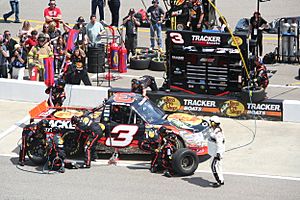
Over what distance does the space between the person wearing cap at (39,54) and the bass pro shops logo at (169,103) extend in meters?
3.95

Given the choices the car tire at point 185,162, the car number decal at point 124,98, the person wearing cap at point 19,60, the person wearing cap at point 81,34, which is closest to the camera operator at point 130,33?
the person wearing cap at point 81,34

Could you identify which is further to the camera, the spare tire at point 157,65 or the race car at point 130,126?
the spare tire at point 157,65

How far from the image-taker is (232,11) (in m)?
32.6

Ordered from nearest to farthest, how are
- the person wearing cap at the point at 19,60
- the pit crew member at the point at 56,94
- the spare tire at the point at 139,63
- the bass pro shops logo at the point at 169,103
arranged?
the pit crew member at the point at 56,94
the bass pro shops logo at the point at 169,103
the person wearing cap at the point at 19,60
the spare tire at the point at 139,63

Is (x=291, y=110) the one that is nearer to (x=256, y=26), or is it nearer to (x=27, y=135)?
(x=256, y=26)

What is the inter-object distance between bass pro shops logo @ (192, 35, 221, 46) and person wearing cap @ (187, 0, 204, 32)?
3.96m

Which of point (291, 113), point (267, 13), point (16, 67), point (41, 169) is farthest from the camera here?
point (267, 13)

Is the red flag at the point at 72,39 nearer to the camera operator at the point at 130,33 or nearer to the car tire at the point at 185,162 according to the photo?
the camera operator at the point at 130,33

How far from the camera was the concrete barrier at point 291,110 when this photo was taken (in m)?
19.7

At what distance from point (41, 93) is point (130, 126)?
17.9ft

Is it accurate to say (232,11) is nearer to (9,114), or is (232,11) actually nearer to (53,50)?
(53,50)

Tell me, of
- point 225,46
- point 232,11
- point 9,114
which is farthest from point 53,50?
point 232,11

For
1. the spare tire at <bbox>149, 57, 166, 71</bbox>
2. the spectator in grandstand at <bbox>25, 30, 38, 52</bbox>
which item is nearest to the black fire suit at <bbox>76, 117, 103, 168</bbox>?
the spectator in grandstand at <bbox>25, 30, 38, 52</bbox>

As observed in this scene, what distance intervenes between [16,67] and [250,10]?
41.1 ft
